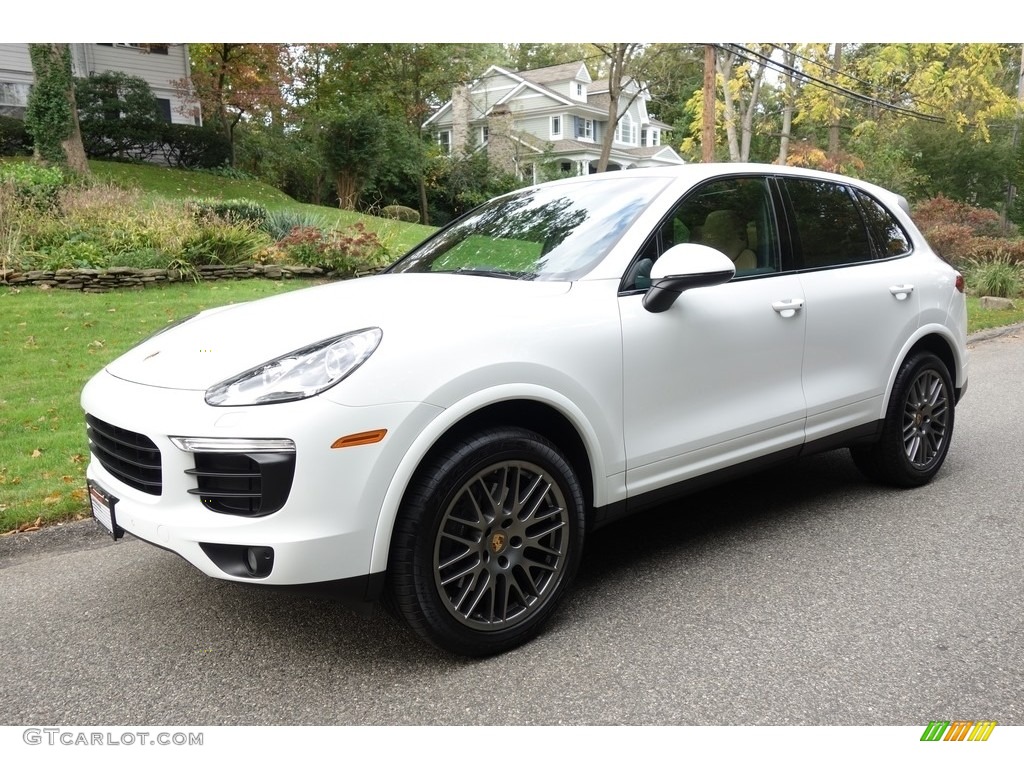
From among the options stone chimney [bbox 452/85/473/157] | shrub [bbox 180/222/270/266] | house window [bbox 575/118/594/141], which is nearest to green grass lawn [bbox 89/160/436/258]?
shrub [bbox 180/222/270/266]

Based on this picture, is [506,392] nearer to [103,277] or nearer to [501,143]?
[103,277]

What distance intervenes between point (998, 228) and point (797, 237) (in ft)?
76.7

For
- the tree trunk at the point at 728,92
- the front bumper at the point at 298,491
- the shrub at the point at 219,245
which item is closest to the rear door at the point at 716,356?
the front bumper at the point at 298,491

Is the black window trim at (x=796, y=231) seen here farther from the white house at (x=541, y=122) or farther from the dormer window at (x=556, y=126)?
the dormer window at (x=556, y=126)

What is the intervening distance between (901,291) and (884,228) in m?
0.43

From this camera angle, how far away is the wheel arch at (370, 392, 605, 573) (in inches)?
103

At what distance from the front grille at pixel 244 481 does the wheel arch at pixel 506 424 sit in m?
0.33

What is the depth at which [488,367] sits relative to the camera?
2809mm

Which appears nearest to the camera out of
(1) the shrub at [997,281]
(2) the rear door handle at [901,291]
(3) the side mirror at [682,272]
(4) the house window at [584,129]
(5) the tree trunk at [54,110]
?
(3) the side mirror at [682,272]

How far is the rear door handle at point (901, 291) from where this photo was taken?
438 centimetres

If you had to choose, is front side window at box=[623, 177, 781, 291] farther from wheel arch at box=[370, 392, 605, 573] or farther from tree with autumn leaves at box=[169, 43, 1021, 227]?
tree with autumn leaves at box=[169, 43, 1021, 227]

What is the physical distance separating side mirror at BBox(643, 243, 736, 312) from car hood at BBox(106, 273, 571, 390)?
37 centimetres

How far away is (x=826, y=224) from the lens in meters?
4.25

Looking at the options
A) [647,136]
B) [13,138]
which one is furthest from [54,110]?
[647,136]
